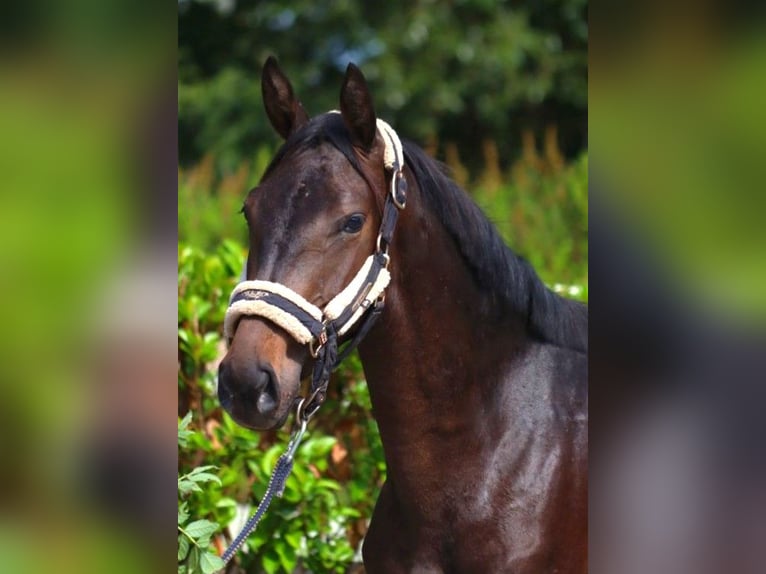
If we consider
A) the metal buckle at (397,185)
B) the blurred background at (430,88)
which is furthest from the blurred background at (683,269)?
the blurred background at (430,88)

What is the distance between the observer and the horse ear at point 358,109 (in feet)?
5.82

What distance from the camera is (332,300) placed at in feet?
5.60

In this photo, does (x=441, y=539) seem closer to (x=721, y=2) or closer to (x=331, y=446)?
(x=331, y=446)

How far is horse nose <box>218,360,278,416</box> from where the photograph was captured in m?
1.61

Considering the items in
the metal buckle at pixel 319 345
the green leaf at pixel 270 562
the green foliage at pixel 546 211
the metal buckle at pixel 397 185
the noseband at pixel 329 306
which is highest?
the green foliage at pixel 546 211

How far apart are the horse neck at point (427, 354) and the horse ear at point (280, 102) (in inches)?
11.0

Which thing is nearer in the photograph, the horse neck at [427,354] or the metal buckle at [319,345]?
the metal buckle at [319,345]

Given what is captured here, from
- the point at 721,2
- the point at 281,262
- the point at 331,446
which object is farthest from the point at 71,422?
the point at 331,446

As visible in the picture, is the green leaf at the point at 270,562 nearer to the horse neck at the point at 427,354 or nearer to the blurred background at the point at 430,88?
the horse neck at the point at 427,354

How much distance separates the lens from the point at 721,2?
787 mm

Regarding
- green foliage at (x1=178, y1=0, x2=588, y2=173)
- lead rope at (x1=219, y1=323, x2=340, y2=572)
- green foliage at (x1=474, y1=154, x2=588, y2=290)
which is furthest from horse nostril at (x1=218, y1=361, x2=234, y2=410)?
green foliage at (x1=178, y1=0, x2=588, y2=173)

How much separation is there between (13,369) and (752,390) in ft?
1.99

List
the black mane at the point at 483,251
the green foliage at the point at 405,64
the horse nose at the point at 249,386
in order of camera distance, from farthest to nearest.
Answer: the green foliage at the point at 405,64 < the black mane at the point at 483,251 < the horse nose at the point at 249,386

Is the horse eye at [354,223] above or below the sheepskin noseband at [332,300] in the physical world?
above
